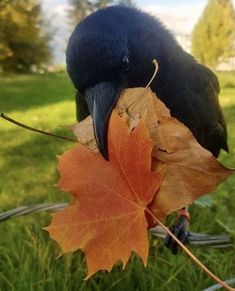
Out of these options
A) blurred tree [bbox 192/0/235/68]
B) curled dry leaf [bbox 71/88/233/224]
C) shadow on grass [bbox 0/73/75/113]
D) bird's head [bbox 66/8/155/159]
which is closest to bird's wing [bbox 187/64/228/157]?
bird's head [bbox 66/8/155/159]

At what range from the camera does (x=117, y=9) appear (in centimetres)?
160

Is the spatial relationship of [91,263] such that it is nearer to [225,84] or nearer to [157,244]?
[157,244]

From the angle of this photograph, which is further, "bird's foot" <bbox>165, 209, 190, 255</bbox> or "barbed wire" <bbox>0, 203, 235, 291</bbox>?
"bird's foot" <bbox>165, 209, 190, 255</bbox>

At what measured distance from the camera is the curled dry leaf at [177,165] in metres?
0.80

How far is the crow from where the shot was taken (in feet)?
4.37

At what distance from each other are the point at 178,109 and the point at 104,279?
59 centimetres

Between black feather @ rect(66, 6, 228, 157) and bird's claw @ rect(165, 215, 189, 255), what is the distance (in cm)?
30

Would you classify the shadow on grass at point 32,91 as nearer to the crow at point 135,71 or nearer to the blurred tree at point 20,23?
the blurred tree at point 20,23

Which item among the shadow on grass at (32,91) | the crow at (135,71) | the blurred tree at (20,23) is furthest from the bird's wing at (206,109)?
the blurred tree at (20,23)

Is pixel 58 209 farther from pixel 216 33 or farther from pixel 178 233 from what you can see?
pixel 216 33

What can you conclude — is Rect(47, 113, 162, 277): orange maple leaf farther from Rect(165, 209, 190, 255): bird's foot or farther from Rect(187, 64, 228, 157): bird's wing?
Rect(187, 64, 228, 157): bird's wing

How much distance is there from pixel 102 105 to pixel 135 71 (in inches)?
14.0

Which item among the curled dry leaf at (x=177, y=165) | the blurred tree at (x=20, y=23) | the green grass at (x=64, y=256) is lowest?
the blurred tree at (x=20, y=23)

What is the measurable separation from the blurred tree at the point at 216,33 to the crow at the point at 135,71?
347 inches
